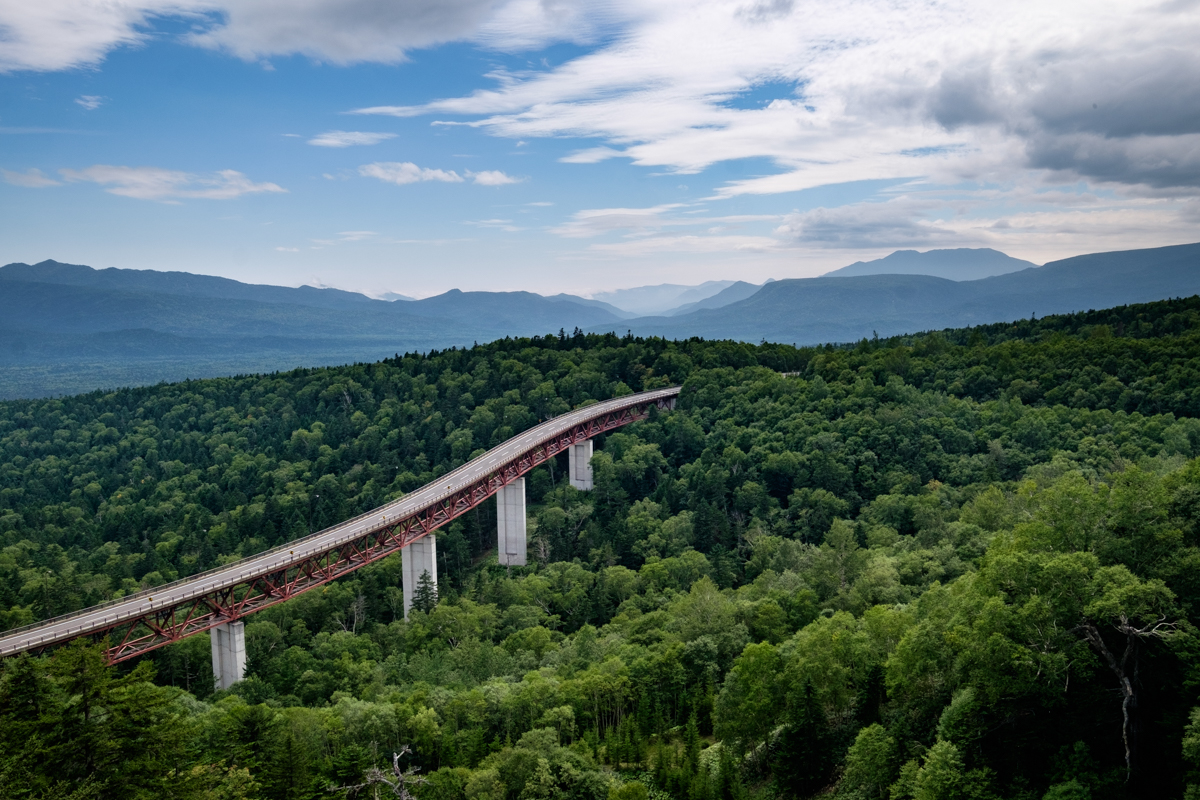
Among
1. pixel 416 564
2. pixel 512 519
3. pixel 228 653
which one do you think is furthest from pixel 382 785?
pixel 512 519

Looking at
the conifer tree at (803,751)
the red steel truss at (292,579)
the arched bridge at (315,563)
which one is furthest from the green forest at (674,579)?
the red steel truss at (292,579)

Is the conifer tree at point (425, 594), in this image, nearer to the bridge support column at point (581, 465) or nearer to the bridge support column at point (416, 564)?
the bridge support column at point (416, 564)

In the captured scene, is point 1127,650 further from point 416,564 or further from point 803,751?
point 416,564

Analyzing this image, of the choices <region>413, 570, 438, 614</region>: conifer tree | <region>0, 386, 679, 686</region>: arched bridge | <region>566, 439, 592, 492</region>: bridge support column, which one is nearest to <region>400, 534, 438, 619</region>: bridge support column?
<region>0, 386, 679, 686</region>: arched bridge

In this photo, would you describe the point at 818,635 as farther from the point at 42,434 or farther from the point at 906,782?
the point at 42,434

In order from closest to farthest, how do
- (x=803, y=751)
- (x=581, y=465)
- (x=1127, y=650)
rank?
1. (x=1127, y=650)
2. (x=803, y=751)
3. (x=581, y=465)
